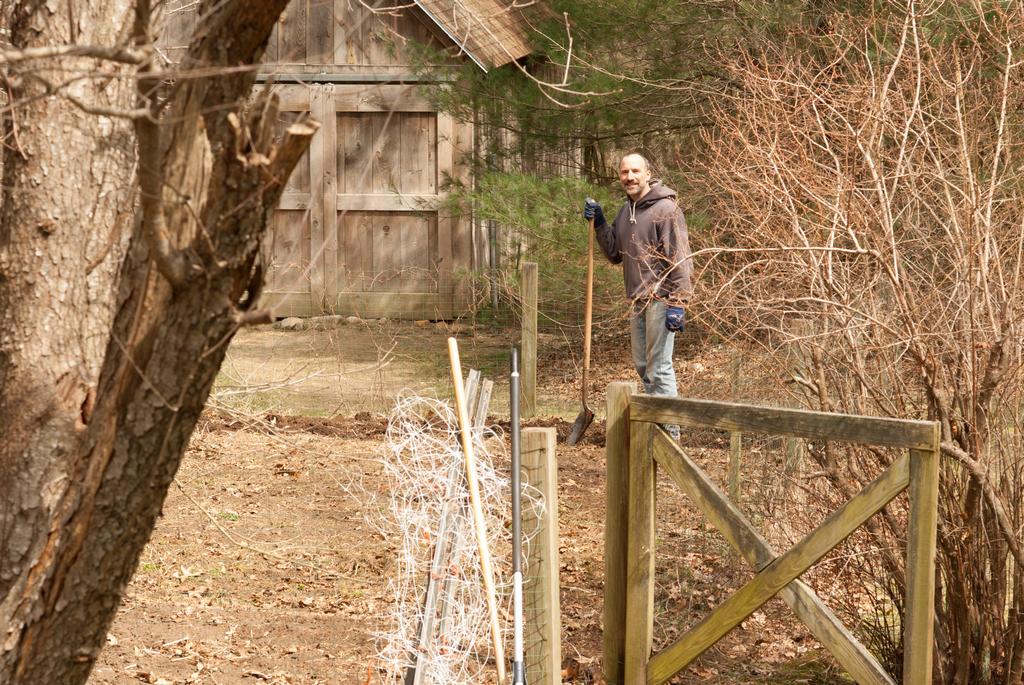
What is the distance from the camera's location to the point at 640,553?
14.7ft

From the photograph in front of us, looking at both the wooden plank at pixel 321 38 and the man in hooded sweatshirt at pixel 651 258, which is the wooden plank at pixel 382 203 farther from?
the man in hooded sweatshirt at pixel 651 258

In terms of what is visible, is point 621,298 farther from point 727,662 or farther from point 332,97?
point 727,662

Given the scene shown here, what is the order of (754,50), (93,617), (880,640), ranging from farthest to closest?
(754,50), (880,640), (93,617)

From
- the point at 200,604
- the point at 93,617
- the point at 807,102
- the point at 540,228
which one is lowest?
the point at 200,604

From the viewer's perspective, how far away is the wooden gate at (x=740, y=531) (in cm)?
387

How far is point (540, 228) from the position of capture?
35.4 feet

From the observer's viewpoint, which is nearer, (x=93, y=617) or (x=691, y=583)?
(x=93, y=617)

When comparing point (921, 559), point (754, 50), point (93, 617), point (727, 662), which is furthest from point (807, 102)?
point (754, 50)

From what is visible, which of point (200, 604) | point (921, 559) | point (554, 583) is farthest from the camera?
point (200, 604)

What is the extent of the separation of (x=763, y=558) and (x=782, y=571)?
3.0 inches

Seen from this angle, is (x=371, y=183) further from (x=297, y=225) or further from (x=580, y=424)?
(x=580, y=424)

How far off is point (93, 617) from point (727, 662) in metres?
3.22

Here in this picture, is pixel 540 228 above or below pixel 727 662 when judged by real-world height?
above

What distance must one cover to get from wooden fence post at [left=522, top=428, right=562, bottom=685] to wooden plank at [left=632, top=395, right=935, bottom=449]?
44 centimetres
